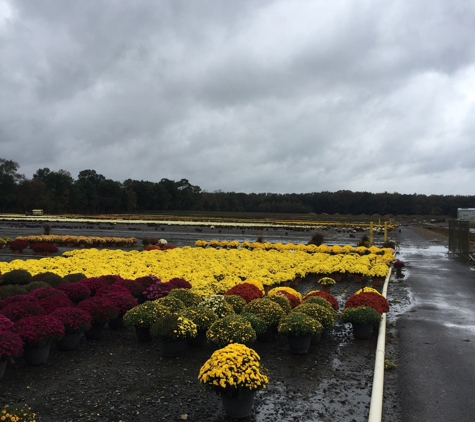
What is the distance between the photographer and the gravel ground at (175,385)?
5750mm

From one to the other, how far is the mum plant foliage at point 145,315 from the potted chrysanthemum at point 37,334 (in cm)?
→ 136

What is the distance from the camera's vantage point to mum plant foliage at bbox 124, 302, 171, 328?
8.39 m

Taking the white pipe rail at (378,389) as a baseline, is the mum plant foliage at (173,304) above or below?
above

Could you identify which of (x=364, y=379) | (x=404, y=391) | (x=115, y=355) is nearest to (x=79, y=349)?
(x=115, y=355)

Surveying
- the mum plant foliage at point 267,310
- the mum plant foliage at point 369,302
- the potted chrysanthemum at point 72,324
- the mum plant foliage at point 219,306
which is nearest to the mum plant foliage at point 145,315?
the potted chrysanthemum at point 72,324

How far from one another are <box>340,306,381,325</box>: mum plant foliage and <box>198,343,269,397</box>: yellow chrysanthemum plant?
4.07m

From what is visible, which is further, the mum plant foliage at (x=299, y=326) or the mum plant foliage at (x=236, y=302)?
the mum plant foliage at (x=236, y=302)

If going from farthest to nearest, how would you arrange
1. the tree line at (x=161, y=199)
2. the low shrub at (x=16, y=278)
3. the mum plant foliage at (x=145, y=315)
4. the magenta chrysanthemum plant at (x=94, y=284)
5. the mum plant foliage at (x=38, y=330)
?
the tree line at (x=161, y=199) < the low shrub at (x=16, y=278) < the magenta chrysanthemum plant at (x=94, y=284) < the mum plant foliage at (x=145, y=315) < the mum plant foliage at (x=38, y=330)

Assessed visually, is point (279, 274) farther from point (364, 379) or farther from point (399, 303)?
point (364, 379)

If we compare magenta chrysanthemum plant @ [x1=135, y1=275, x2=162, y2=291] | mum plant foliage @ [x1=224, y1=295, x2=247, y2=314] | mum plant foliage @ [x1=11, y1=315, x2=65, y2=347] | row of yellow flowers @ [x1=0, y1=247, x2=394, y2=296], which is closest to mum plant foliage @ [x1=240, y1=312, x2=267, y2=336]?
mum plant foliage @ [x1=224, y1=295, x2=247, y2=314]

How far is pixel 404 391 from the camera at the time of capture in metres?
6.59

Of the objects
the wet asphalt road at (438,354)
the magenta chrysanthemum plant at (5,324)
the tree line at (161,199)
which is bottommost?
the wet asphalt road at (438,354)

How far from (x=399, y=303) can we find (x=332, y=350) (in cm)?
571

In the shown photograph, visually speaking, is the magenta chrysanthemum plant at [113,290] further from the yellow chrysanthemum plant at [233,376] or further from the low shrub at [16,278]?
the yellow chrysanthemum plant at [233,376]
